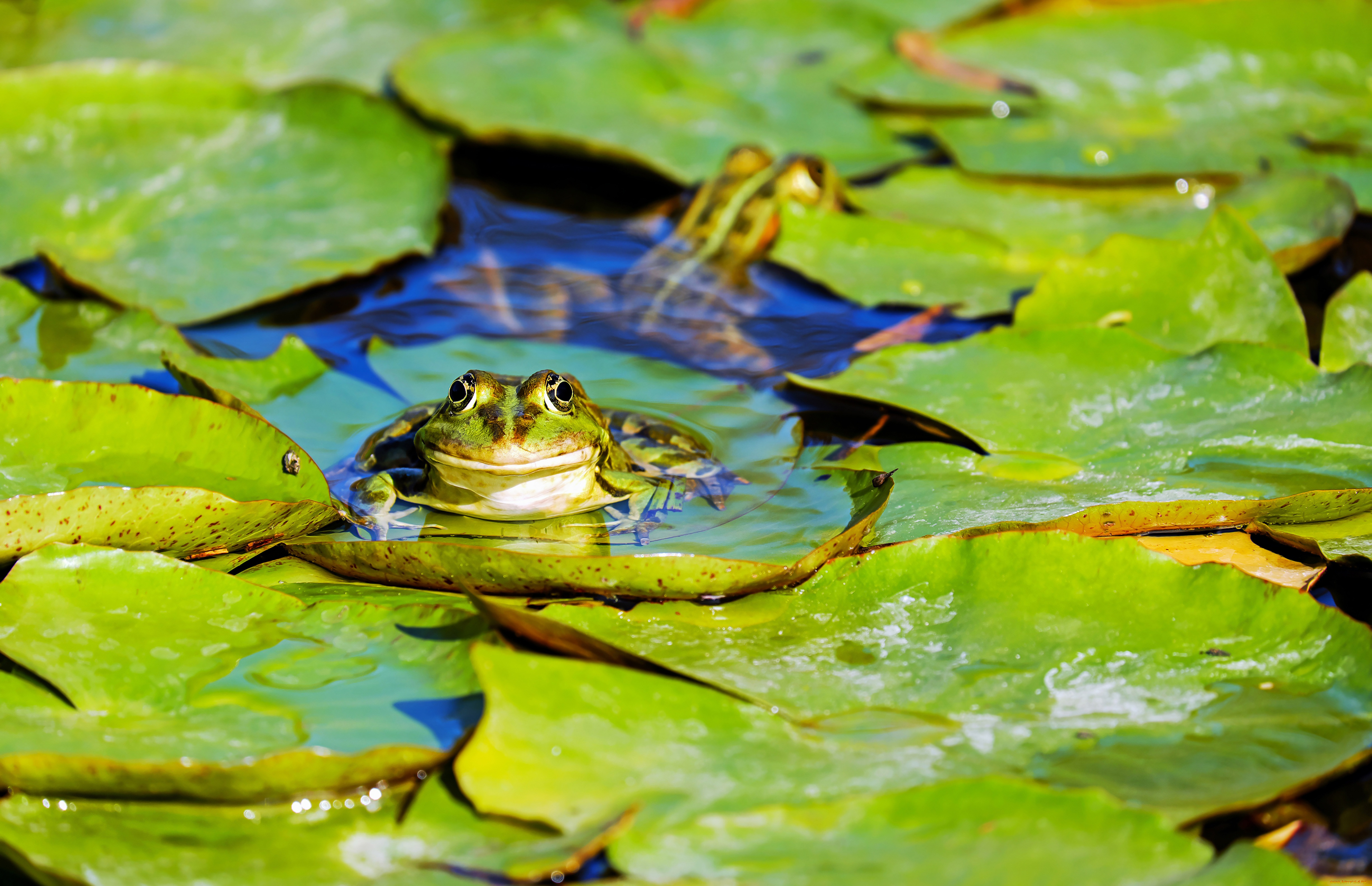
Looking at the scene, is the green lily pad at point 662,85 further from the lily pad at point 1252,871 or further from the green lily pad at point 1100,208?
the lily pad at point 1252,871

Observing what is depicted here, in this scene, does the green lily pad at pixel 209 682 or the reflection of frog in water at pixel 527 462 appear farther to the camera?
the reflection of frog in water at pixel 527 462

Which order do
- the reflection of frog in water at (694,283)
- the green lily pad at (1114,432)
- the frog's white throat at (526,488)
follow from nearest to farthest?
1. the green lily pad at (1114,432)
2. the frog's white throat at (526,488)
3. the reflection of frog in water at (694,283)

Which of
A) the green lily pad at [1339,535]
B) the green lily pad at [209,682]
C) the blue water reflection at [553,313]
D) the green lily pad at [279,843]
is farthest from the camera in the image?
the blue water reflection at [553,313]

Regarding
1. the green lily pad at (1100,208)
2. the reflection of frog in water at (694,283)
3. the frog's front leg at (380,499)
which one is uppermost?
the green lily pad at (1100,208)

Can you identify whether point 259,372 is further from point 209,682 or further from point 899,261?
point 899,261

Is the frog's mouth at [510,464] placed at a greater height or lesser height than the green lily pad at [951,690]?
lesser

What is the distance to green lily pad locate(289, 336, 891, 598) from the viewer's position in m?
2.37

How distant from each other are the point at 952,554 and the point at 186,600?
1.69 metres

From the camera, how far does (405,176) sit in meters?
4.51

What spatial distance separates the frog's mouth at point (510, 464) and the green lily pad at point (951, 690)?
644mm

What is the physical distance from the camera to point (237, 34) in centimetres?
546

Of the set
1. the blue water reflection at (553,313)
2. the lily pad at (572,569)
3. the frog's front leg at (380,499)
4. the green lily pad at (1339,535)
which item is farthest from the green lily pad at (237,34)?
the green lily pad at (1339,535)

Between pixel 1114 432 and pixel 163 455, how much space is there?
2550mm

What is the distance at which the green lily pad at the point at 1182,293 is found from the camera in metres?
3.38
